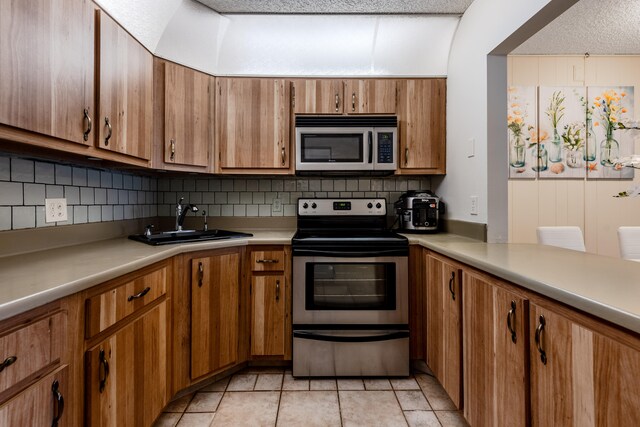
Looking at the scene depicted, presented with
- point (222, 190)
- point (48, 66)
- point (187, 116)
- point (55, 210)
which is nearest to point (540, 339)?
point (48, 66)

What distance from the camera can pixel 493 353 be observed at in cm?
132

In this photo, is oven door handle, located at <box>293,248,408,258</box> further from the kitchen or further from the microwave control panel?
the microwave control panel

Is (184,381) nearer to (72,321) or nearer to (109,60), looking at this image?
(72,321)

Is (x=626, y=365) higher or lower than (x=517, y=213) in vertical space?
lower

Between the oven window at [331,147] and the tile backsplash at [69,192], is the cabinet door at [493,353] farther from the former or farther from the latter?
the tile backsplash at [69,192]

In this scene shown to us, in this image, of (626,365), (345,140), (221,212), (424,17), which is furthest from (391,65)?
(626,365)

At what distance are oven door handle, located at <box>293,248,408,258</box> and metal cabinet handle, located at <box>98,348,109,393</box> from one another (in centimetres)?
122

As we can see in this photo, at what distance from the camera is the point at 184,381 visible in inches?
75.9

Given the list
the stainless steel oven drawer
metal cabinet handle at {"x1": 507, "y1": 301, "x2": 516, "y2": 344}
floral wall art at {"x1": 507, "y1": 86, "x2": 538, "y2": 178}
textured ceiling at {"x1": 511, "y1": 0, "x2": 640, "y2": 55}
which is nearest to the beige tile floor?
the stainless steel oven drawer

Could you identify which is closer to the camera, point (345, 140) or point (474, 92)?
point (474, 92)

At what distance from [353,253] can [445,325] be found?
2.25ft

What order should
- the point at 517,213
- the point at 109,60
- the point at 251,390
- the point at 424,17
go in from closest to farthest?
the point at 109,60 < the point at 251,390 < the point at 424,17 < the point at 517,213

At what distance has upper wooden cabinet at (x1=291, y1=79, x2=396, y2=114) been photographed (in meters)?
2.54

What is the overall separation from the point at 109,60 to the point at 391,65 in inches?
72.4
